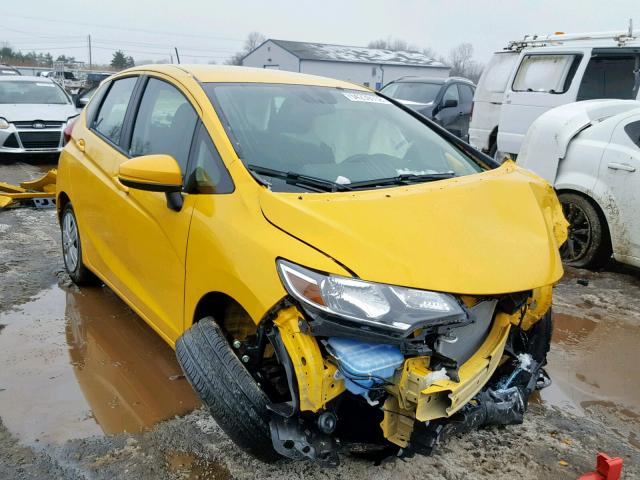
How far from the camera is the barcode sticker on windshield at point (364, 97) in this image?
349cm

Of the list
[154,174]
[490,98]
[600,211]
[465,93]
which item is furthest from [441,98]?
[154,174]

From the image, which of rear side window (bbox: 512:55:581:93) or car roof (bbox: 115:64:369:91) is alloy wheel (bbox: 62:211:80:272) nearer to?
car roof (bbox: 115:64:369:91)

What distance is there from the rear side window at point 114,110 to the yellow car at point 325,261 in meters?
0.28

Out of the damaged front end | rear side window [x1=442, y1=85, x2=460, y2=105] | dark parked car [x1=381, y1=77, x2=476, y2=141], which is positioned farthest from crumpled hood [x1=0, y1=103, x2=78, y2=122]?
the damaged front end

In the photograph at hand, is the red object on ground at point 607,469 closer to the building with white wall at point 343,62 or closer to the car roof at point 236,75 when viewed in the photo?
the car roof at point 236,75

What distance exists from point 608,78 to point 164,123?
313 inches

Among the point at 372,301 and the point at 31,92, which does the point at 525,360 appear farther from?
the point at 31,92

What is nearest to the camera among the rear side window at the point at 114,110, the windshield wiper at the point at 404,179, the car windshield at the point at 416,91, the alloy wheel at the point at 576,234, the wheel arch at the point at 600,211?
the windshield wiper at the point at 404,179

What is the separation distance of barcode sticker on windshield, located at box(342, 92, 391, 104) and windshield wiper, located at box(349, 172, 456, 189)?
2.67 ft

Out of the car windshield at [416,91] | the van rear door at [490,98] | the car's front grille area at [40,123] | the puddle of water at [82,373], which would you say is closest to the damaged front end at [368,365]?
the puddle of water at [82,373]

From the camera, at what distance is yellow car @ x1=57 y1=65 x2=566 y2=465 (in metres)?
2.03

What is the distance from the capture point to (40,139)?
10.3 m

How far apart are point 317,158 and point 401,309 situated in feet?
3.75

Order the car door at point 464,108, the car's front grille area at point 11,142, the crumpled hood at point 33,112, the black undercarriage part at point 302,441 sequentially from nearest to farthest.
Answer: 1. the black undercarriage part at point 302,441
2. the car's front grille area at point 11,142
3. the crumpled hood at point 33,112
4. the car door at point 464,108
